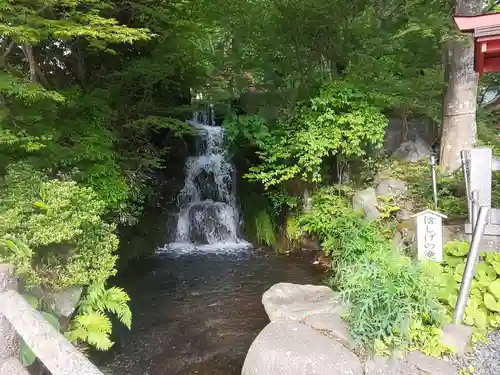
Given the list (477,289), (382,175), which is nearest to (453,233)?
(477,289)

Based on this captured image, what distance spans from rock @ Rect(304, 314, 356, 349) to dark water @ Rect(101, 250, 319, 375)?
133cm

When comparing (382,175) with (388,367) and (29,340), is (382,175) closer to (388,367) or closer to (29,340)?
(388,367)

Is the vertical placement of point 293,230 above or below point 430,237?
below

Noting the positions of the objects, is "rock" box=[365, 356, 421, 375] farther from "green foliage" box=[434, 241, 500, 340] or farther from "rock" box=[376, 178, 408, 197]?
"rock" box=[376, 178, 408, 197]

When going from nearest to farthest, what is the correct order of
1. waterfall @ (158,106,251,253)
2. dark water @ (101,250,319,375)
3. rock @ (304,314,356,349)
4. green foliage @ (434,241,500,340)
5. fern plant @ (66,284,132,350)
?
rock @ (304,314,356,349)
green foliage @ (434,241,500,340)
fern plant @ (66,284,132,350)
dark water @ (101,250,319,375)
waterfall @ (158,106,251,253)

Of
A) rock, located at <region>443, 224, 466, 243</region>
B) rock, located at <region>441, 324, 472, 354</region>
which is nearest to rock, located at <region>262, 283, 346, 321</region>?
rock, located at <region>441, 324, 472, 354</region>

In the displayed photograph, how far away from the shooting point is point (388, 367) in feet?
12.3

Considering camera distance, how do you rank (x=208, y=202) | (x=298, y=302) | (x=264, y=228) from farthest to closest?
(x=208, y=202)
(x=264, y=228)
(x=298, y=302)

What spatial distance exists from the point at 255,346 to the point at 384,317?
5.11 ft

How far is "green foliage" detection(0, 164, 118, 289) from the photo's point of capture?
4.40 metres

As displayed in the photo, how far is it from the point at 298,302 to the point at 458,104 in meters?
5.93

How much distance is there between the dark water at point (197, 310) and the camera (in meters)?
5.21

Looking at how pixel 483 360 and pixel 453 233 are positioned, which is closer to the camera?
pixel 483 360

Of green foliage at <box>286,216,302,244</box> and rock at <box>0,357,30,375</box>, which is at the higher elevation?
rock at <box>0,357,30,375</box>
